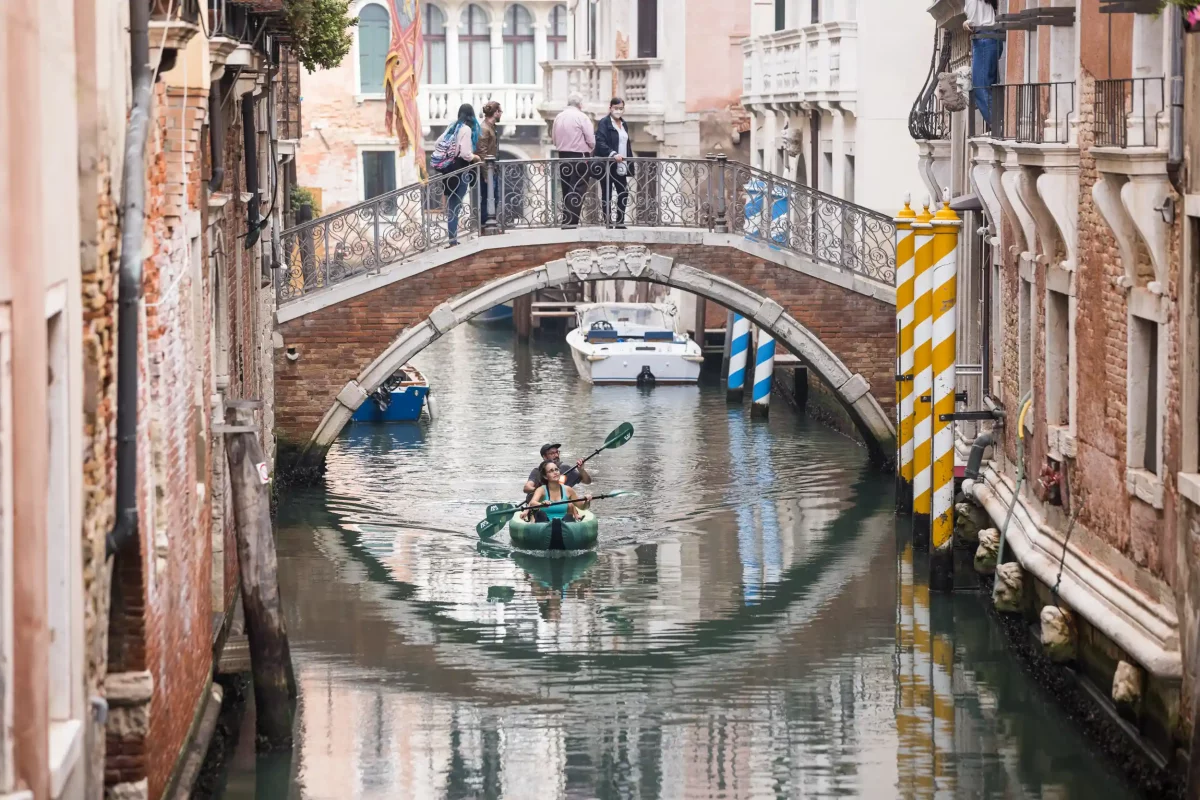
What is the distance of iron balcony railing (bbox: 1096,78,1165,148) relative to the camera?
901 centimetres

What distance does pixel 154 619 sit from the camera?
770cm

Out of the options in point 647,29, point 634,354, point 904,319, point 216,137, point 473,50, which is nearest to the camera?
point 216,137

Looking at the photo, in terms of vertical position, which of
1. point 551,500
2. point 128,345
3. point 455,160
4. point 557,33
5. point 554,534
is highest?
point 557,33

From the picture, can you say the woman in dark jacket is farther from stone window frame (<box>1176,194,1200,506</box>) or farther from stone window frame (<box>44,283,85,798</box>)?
stone window frame (<box>44,283,85,798</box>)

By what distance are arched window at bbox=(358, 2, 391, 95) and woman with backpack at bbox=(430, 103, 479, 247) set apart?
1857 cm

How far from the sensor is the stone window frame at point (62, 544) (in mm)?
6090

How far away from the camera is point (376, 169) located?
36375 mm

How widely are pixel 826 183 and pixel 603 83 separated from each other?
582 centimetres

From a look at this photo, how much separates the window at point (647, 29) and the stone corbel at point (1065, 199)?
15743mm

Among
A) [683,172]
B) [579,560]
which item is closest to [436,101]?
[683,172]

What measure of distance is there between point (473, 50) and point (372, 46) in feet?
10.5

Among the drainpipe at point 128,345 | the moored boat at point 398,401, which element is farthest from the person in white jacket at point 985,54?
the moored boat at point 398,401

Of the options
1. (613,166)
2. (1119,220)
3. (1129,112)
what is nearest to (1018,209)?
(1119,220)

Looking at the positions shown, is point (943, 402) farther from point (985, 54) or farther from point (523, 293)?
point (523, 293)
